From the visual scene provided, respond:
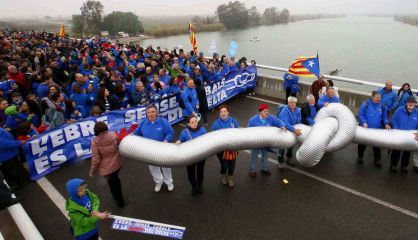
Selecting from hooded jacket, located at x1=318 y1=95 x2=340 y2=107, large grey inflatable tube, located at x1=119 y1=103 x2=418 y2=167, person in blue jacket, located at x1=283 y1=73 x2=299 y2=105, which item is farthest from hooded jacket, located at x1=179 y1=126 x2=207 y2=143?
person in blue jacket, located at x1=283 y1=73 x2=299 y2=105

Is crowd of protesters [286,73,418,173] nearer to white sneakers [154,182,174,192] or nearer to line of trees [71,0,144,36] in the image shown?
white sneakers [154,182,174,192]

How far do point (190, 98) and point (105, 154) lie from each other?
334 centimetres

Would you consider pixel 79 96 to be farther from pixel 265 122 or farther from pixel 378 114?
pixel 378 114

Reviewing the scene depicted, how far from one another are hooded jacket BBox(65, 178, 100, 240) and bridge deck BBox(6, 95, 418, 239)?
107 centimetres

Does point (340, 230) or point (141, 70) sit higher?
point (141, 70)

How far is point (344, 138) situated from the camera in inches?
203

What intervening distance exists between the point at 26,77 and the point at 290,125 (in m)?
8.24

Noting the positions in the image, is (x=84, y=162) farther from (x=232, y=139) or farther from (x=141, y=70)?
(x=141, y=70)

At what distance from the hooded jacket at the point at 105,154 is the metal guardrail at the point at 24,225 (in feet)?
3.26

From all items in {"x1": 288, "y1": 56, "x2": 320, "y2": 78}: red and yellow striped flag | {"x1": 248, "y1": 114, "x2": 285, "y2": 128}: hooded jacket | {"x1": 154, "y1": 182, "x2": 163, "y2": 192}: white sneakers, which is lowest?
{"x1": 154, "y1": 182, "x2": 163, "y2": 192}: white sneakers

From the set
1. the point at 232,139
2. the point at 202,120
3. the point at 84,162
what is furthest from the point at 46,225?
the point at 202,120

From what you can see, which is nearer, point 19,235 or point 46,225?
point 19,235

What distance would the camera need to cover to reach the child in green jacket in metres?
3.32

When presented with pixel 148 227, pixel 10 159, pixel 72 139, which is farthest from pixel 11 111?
pixel 148 227
